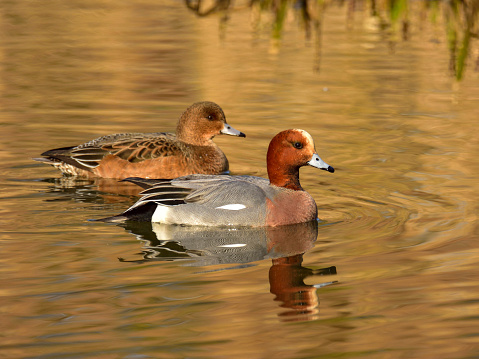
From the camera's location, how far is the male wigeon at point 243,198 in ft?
25.1

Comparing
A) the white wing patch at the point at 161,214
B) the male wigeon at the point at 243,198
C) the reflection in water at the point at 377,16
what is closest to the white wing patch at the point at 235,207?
the male wigeon at the point at 243,198

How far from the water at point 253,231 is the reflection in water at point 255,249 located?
0.9 inches

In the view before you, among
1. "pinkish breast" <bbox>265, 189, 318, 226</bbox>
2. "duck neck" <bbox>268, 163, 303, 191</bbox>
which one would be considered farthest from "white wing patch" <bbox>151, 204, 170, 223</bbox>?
"duck neck" <bbox>268, 163, 303, 191</bbox>

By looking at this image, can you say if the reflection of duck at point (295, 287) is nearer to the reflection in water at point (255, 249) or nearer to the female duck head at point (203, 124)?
the reflection in water at point (255, 249)

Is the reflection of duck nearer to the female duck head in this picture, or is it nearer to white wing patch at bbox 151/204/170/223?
white wing patch at bbox 151/204/170/223

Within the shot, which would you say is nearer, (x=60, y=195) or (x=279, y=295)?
(x=279, y=295)

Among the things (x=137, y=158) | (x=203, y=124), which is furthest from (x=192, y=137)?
(x=137, y=158)

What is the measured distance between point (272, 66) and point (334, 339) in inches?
397

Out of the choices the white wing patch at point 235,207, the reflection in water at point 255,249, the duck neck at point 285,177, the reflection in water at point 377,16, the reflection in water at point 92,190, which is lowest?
the reflection in water at point 92,190

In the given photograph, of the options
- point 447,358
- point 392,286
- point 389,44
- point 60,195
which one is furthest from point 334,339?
point 389,44

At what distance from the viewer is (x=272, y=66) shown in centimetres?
1482

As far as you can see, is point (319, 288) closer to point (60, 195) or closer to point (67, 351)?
point (67, 351)

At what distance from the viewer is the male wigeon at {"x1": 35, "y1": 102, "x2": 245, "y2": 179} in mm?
9562

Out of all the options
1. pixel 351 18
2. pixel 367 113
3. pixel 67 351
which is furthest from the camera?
pixel 351 18
